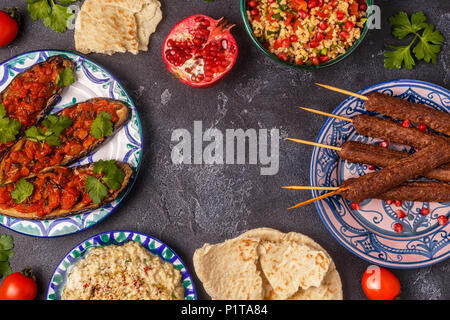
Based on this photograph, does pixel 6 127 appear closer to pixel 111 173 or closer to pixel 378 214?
pixel 111 173

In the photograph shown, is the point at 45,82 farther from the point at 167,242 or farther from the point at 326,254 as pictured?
the point at 326,254

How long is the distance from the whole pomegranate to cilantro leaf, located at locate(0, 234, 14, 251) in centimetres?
253

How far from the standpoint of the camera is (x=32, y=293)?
4.13m

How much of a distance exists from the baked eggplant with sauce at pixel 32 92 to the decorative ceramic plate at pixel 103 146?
10 cm

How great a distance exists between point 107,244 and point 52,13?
8.14 ft

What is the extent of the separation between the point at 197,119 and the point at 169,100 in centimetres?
37

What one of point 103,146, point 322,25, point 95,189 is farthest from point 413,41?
point 95,189

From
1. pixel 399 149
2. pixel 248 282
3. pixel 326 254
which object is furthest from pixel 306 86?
pixel 248 282

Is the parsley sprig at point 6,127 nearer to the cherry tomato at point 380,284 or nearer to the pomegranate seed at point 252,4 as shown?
the pomegranate seed at point 252,4

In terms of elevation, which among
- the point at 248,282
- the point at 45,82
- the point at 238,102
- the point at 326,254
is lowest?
the point at 248,282

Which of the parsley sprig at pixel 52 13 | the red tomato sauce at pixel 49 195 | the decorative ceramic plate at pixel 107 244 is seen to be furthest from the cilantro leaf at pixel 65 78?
the decorative ceramic plate at pixel 107 244

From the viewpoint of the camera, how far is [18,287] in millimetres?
4047

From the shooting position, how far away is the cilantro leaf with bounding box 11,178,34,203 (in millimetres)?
3818

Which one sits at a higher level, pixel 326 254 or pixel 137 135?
pixel 137 135
